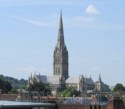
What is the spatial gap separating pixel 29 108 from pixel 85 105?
7.54 meters

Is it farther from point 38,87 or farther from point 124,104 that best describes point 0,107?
point 38,87

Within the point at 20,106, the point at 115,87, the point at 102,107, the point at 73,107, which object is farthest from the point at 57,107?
the point at 115,87

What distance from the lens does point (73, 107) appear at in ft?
188

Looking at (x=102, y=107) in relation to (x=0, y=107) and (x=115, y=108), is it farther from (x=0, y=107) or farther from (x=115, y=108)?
(x=0, y=107)

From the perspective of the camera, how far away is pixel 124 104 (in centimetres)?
5397

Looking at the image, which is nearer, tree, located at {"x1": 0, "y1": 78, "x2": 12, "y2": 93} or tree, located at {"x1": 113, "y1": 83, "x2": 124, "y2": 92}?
tree, located at {"x1": 0, "y1": 78, "x2": 12, "y2": 93}

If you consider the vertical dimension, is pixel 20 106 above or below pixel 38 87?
below

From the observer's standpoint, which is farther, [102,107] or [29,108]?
[102,107]

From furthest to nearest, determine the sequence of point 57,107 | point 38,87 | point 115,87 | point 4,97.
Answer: point 115,87 < point 38,87 < point 4,97 < point 57,107

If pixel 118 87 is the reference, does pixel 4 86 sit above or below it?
below

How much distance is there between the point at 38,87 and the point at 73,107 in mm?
90466

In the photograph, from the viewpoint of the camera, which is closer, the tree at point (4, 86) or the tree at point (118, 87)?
the tree at point (4, 86)

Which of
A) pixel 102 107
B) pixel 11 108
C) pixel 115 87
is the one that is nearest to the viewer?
pixel 11 108

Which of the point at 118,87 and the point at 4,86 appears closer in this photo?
the point at 4,86
